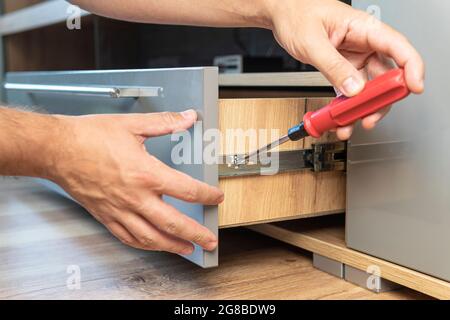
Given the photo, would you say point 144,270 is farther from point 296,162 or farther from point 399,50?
point 399,50

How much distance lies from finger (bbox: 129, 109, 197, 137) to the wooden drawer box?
0.05 feet

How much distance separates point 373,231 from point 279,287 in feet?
0.45

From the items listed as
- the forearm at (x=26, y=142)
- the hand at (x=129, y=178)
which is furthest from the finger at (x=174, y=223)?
the forearm at (x=26, y=142)

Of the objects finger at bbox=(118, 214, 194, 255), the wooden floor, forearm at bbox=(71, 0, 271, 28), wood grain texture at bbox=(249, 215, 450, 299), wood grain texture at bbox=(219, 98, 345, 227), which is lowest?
the wooden floor

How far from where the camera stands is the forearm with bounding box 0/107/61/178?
533 mm

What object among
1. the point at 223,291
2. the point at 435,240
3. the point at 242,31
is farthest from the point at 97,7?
the point at 242,31

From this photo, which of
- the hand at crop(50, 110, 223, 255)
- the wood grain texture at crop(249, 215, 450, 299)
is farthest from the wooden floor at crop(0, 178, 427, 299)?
the hand at crop(50, 110, 223, 255)

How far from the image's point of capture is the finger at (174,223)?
57 centimetres

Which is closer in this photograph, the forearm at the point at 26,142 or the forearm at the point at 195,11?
the forearm at the point at 26,142

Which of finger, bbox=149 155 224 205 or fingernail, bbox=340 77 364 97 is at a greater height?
fingernail, bbox=340 77 364 97

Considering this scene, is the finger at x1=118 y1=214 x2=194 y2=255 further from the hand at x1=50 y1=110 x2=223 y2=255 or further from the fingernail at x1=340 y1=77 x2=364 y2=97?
the fingernail at x1=340 y1=77 x2=364 y2=97

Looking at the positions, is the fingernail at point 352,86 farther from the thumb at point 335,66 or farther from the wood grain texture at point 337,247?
the wood grain texture at point 337,247
